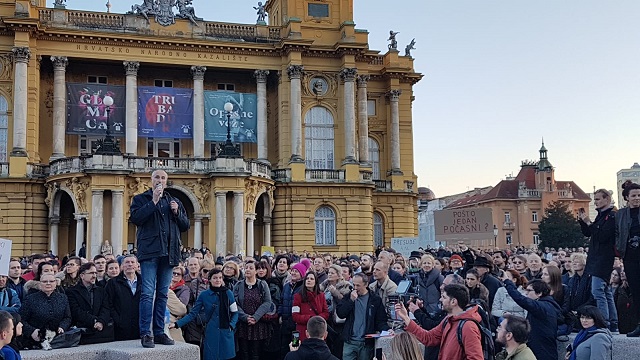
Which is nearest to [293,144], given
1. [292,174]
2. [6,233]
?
[292,174]

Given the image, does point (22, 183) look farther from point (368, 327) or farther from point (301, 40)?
point (368, 327)

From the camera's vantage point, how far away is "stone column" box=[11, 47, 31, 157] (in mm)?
37906

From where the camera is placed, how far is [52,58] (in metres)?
39.3

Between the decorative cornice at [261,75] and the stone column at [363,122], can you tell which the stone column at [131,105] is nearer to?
the decorative cornice at [261,75]

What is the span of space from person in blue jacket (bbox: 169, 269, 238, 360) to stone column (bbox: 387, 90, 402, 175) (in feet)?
120

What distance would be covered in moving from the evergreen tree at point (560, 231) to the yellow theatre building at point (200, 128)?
3142 cm

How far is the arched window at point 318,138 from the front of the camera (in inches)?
1721

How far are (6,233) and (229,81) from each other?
16086mm

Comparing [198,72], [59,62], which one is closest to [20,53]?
[59,62]

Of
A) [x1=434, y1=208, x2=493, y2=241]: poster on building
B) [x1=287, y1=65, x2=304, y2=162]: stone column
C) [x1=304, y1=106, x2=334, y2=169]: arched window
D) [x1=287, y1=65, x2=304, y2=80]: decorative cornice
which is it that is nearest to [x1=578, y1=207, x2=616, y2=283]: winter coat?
[x1=434, y1=208, x2=493, y2=241]: poster on building

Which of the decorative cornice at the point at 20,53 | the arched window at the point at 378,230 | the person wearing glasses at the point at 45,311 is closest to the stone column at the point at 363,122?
the arched window at the point at 378,230

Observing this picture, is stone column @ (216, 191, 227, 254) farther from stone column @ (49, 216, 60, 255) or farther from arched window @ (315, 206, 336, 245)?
stone column @ (49, 216, 60, 255)

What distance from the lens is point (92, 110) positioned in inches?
1576

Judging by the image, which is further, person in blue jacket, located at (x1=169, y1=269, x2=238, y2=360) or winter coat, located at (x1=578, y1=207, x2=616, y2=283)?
person in blue jacket, located at (x1=169, y1=269, x2=238, y2=360)
